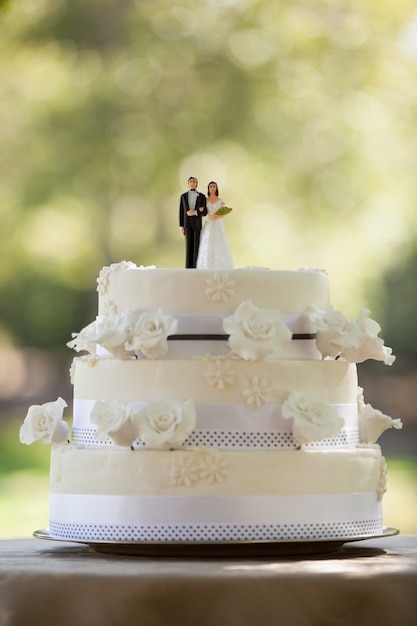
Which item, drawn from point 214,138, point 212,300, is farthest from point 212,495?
point 214,138

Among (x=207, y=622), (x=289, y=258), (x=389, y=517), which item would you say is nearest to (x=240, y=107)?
(x=289, y=258)

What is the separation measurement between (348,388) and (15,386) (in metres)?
12.7

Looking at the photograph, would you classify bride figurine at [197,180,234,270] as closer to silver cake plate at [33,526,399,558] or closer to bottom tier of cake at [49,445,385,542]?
bottom tier of cake at [49,445,385,542]

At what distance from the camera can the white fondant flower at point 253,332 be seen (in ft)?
14.0

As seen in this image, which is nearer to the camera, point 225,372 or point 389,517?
point 225,372

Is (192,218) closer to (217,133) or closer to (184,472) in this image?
(184,472)

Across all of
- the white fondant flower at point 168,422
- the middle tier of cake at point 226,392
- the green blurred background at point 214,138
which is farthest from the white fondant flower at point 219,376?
the green blurred background at point 214,138

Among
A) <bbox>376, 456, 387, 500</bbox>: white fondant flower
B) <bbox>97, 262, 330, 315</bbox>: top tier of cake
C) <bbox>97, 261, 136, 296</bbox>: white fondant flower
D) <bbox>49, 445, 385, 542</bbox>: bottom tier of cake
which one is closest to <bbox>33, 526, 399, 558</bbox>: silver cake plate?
<bbox>49, 445, 385, 542</bbox>: bottom tier of cake

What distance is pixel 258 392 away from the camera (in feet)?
14.1

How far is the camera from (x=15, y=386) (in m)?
16.9

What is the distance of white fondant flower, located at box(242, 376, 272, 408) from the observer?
14.1 ft

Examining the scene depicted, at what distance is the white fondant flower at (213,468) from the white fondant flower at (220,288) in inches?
21.6

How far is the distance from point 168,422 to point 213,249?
0.80 metres

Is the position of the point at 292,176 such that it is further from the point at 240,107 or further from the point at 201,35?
the point at 201,35
